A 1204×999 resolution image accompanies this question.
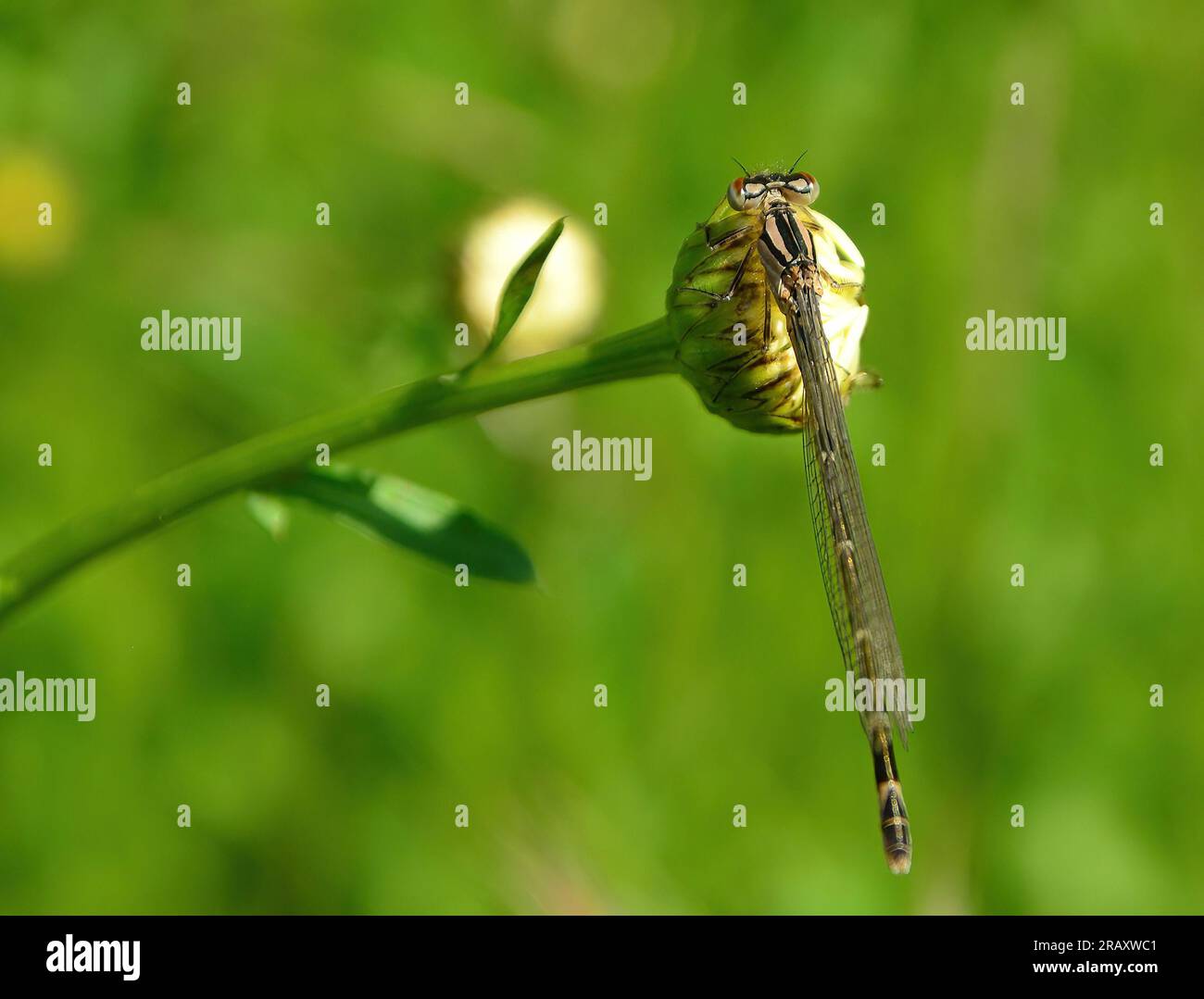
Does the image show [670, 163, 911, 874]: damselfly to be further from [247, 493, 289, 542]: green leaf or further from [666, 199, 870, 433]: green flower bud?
[247, 493, 289, 542]: green leaf


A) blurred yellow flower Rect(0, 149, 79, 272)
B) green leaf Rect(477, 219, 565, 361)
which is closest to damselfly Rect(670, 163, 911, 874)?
green leaf Rect(477, 219, 565, 361)

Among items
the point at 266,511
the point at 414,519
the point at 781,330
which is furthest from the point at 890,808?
the point at 266,511

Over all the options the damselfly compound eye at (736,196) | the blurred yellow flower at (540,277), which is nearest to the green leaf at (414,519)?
the damselfly compound eye at (736,196)

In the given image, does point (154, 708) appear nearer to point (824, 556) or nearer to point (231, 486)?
point (231, 486)

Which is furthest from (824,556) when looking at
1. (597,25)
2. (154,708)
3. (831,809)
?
(597,25)

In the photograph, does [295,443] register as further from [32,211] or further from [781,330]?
[32,211]

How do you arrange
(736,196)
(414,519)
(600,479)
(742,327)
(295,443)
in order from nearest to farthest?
(295,443) → (742,327) → (414,519) → (736,196) → (600,479)
